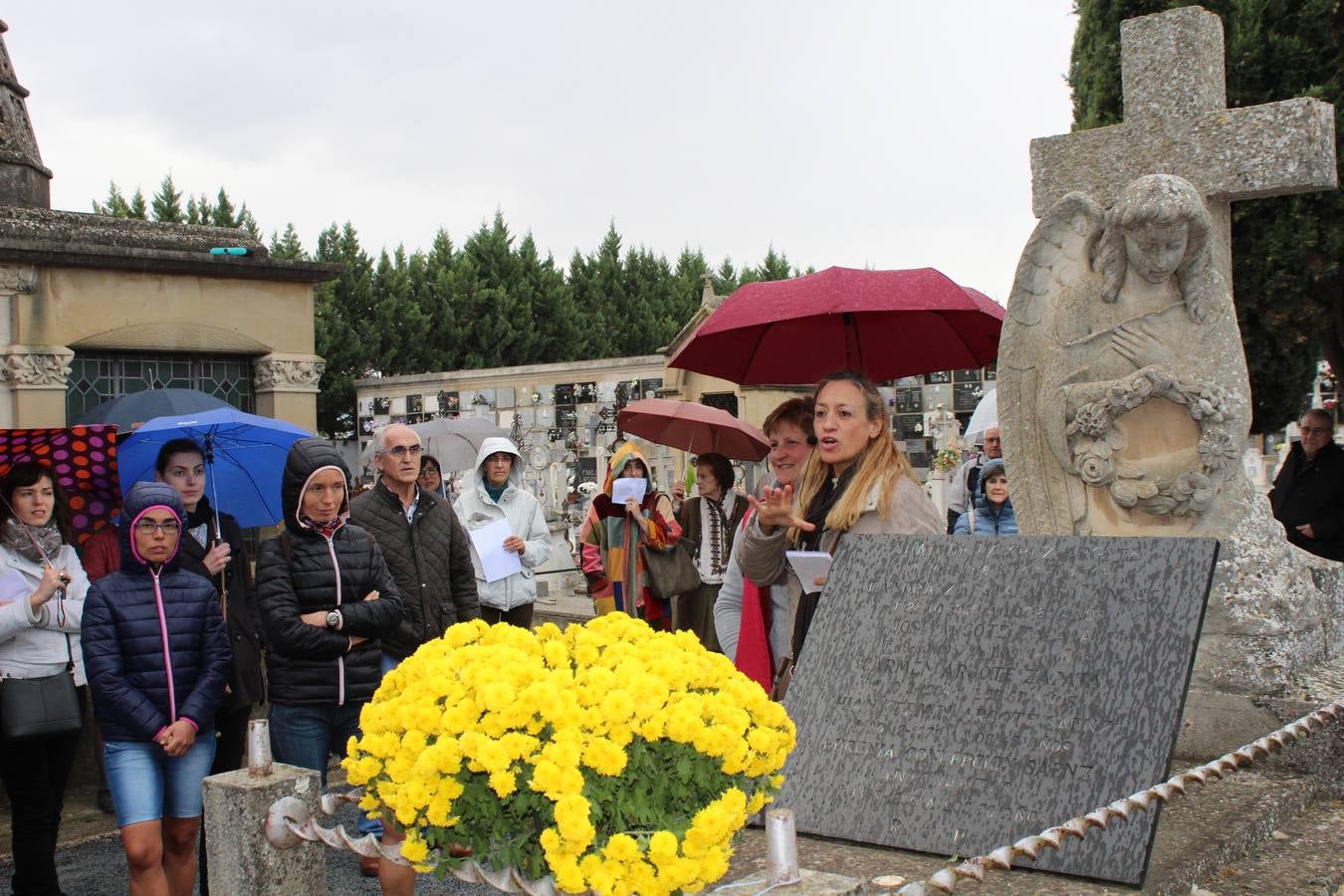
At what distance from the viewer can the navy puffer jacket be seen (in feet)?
12.5

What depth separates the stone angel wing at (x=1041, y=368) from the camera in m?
4.63

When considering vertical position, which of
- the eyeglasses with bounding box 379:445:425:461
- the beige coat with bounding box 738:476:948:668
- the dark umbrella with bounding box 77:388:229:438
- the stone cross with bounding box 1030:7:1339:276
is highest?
the stone cross with bounding box 1030:7:1339:276

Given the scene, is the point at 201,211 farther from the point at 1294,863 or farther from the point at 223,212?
the point at 1294,863

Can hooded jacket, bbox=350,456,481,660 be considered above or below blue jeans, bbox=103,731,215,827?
above

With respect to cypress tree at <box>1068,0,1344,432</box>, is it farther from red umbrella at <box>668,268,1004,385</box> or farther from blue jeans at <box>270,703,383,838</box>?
blue jeans at <box>270,703,383,838</box>

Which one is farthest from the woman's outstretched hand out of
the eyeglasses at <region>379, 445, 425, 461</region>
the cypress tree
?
the cypress tree

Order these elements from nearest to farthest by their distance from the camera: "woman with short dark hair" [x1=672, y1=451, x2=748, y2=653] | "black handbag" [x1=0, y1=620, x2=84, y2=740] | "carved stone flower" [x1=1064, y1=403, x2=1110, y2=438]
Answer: "black handbag" [x1=0, y1=620, x2=84, y2=740]
"carved stone flower" [x1=1064, y1=403, x2=1110, y2=438]
"woman with short dark hair" [x1=672, y1=451, x2=748, y2=653]

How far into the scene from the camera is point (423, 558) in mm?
5141

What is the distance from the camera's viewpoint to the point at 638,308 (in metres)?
39.4

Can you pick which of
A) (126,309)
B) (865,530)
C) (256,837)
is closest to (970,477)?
(865,530)

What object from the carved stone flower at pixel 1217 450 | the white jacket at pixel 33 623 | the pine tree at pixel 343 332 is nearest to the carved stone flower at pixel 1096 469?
the carved stone flower at pixel 1217 450

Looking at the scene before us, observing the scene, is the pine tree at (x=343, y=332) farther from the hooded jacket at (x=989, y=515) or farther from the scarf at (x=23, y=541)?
the scarf at (x=23, y=541)

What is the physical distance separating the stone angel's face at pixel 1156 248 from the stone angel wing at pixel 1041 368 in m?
0.22

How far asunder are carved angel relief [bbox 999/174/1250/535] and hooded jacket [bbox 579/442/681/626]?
9.33 ft
